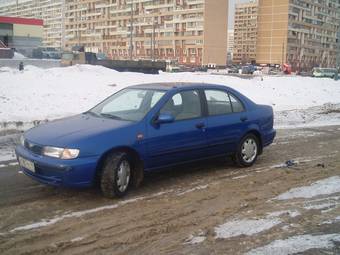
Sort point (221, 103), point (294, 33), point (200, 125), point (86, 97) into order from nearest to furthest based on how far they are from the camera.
Result: point (200, 125)
point (221, 103)
point (86, 97)
point (294, 33)

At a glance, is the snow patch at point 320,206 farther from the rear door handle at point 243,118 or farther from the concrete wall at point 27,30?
the concrete wall at point 27,30

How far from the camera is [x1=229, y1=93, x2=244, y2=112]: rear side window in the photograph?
25.8 feet

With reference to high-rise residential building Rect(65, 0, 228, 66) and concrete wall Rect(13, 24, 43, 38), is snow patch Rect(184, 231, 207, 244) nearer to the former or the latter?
concrete wall Rect(13, 24, 43, 38)

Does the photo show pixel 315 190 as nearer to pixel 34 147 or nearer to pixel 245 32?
pixel 34 147

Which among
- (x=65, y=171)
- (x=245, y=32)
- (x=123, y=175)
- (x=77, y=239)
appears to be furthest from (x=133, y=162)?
(x=245, y=32)

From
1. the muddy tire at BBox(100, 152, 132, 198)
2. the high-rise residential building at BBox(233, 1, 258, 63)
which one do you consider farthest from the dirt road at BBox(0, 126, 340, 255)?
the high-rise residential building at BBox(233, 1, 258, 63)

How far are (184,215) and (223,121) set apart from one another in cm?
242

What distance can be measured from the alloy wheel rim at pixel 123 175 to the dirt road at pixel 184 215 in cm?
19

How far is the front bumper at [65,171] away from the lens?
18.4 ft

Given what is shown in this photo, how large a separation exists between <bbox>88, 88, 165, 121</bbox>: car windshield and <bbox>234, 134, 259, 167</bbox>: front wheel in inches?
73.2

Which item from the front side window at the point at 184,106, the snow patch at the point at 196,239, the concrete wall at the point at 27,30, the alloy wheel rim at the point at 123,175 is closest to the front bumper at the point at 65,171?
the alloy wheel rim at the point at 123,175

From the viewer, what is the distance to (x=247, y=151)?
317 inches

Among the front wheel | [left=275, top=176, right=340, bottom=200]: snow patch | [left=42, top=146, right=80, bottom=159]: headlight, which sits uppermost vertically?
[left=42, top=146, right=80, bottom=159]: headlight

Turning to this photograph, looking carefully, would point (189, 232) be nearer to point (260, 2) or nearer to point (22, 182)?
point (22, 182)
